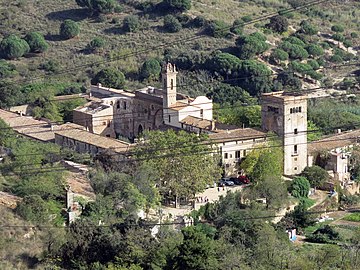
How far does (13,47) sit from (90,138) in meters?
18.1

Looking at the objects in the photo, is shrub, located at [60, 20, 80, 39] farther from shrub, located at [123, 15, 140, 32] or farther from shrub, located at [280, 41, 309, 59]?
shrub, located at [280, 41, 309, 59]

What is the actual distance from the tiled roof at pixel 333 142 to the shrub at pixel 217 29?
19683 mm

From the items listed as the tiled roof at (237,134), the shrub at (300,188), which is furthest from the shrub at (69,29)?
the shrub at (300,188)

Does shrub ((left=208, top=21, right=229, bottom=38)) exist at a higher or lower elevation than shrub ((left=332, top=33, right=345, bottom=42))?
higher

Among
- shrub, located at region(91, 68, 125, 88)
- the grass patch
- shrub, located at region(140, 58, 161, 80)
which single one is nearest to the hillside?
shrub, located at region(140, 58, 161, 80)

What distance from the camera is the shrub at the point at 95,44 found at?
218 ft

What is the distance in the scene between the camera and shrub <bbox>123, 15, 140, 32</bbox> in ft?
224

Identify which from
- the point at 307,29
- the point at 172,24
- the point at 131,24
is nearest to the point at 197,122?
the point at 172,24

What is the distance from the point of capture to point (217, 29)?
6756 centimetres

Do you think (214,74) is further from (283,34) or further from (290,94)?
(290,94)

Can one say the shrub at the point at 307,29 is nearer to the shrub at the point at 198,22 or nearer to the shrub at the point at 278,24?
the shrub at the point at 278,24

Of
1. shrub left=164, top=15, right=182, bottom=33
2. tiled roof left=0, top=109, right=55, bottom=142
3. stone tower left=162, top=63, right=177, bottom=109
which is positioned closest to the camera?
tiled roof left=0, top=109, right=55, bottom=142

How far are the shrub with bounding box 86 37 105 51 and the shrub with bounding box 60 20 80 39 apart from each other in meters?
1.26

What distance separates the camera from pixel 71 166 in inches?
1639
